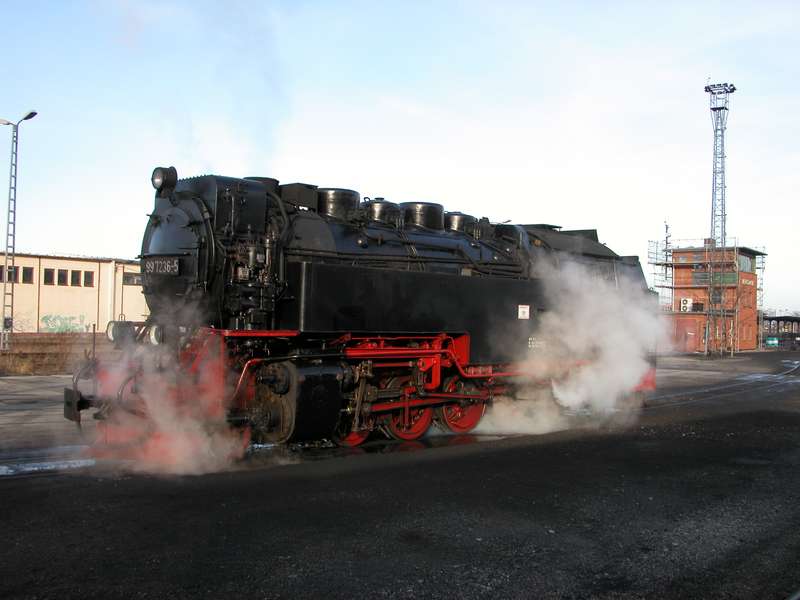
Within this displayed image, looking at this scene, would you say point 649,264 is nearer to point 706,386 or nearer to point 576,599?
point 706,386

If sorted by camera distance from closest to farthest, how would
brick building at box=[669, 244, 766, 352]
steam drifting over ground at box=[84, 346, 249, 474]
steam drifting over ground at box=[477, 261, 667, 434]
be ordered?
1. steam drifting over ground at box=[84, 346, 249, 474]
2. steam drifting over ground at box=[477, 261, 667, 434]
3. brick building at box=[669, 244, 766, 352]

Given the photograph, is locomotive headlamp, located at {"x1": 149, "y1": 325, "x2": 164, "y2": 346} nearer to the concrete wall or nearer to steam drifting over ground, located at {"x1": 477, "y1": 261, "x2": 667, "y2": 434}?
steam drifting over ground, located at {"x1": 477, "y1": 261, "x2": 667, "y2": 434}

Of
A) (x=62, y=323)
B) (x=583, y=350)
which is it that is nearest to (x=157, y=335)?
(x=583, y=350)

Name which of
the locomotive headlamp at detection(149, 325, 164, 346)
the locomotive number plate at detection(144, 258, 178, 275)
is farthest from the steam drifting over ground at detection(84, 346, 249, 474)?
the locomotive number plate at detection(144, 258, 178, 275)

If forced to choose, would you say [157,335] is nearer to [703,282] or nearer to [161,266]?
[161,266]

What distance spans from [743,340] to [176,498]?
208 feet

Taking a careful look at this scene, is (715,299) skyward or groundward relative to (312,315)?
skyward

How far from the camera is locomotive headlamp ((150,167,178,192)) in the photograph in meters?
8.94

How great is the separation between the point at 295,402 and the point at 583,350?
6267 millimetres

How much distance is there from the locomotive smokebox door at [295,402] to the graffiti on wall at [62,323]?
30.3 m

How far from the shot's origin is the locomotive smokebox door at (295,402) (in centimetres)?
784

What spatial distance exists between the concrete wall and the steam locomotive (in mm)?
26503

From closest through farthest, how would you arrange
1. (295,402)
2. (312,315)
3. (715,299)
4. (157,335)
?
(295,402)
(312,315)
(157,335)
(715,299)

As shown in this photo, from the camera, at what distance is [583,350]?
12.2 metres
